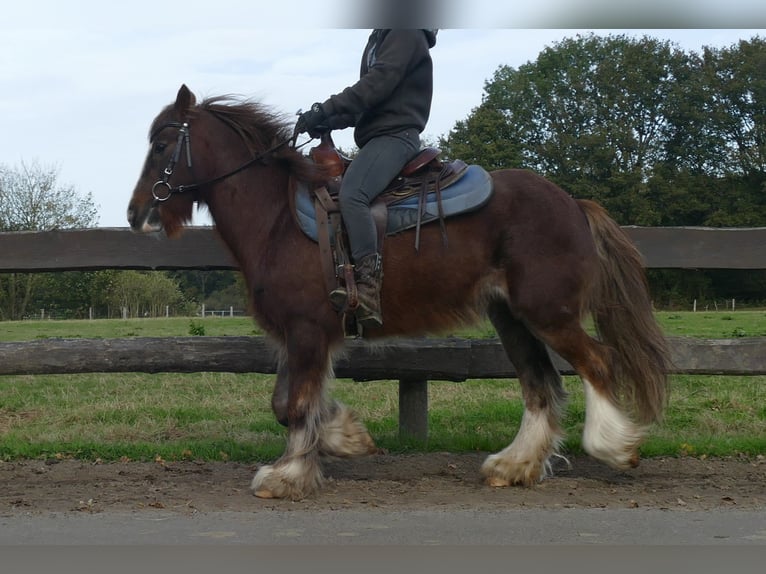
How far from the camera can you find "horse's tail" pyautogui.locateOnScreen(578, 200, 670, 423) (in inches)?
213

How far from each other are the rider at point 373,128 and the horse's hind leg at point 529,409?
102 cm

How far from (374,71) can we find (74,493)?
304 centimetres

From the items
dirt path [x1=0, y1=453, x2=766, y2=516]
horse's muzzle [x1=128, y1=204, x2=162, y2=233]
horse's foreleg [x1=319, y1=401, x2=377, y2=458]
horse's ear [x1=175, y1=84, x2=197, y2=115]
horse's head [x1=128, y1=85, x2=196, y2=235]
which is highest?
horse's ear [x1=175, y1=84, x2=197, y2=115]

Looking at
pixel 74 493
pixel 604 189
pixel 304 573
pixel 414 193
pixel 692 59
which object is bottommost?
pixel 74 493

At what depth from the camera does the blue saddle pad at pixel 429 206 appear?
5.19m

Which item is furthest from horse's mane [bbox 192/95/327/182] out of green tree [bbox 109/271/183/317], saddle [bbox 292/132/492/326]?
green tree [bbox 109/271/183/317]

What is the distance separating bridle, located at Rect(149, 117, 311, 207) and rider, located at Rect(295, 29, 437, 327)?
1.12 feet

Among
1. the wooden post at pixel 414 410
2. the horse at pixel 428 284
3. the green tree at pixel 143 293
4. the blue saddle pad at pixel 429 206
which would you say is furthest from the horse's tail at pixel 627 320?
the green tree at pixel 143 293

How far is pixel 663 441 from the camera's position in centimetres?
623

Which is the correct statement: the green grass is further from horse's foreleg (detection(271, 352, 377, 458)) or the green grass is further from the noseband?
horse's foreleg (detection(271, 352, 377, 458))

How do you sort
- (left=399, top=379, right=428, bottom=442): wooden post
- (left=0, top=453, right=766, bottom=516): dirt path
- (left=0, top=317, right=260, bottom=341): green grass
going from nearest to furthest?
(left=0, top=453, right=766, bottom=516): dirt path, (left=399, top=379, right=428, bottom=442): wooden post, (left=0, top=317, right=260, bottom=341): green grass

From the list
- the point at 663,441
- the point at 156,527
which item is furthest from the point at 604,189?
the point at 156,527

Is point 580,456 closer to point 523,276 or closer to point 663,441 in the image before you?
point 663,441

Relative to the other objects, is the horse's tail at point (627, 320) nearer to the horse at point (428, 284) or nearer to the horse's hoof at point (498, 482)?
the horse at point (428, 284)
